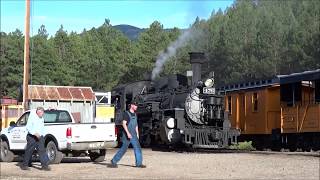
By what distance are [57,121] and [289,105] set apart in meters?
11.1

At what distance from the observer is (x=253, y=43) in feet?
172

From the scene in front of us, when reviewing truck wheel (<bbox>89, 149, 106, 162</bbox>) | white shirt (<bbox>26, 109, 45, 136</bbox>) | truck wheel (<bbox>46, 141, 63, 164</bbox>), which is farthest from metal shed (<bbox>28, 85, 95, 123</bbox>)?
white shirt (<bbox>26, 109, 45, 136</bbox>)

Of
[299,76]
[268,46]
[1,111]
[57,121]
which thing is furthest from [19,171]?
[268,46]

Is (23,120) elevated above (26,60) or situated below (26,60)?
below

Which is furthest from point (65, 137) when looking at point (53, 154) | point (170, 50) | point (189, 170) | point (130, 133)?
point (170, 50)

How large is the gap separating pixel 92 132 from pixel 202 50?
94.7ft

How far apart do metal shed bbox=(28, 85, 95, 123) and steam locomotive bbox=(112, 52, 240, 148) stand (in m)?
12.3

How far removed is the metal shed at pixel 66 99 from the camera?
37.2 metres

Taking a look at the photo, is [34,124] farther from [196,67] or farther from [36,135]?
[196,67]

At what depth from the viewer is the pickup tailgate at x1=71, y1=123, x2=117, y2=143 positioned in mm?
17203

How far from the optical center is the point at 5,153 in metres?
19.3

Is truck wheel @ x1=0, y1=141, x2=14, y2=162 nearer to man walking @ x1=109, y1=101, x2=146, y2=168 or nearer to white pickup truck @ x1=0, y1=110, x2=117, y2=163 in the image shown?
white pickup truck @ x1=0, y1=110, x2=117, y2=163

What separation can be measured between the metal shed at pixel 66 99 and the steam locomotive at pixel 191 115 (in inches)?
484

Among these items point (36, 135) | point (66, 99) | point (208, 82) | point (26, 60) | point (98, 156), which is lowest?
point (98, 156)
